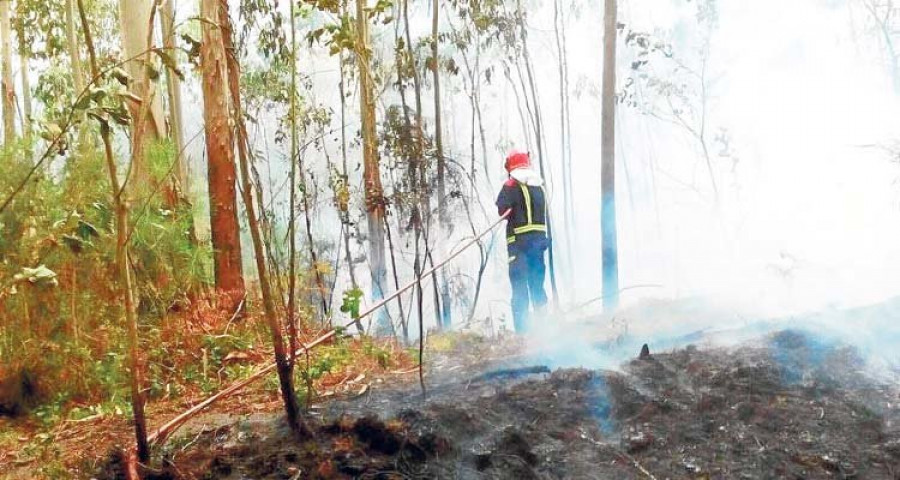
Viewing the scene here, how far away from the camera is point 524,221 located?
680cm

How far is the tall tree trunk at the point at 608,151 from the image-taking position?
Result: 9102mm

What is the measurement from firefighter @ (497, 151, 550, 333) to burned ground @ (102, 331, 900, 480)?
9.58 ft

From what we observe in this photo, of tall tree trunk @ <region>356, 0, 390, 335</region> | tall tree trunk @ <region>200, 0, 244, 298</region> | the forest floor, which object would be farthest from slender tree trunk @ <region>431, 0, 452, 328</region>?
the forest floor

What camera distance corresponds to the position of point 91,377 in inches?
156

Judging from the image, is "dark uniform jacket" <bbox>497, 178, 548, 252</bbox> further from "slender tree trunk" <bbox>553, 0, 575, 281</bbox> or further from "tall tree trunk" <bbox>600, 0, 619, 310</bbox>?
"slender tree trunk" <bbox>553, 0, 575, 281</bbox>

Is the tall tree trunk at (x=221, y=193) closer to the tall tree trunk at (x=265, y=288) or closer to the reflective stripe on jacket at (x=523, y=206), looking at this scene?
the tall tree trunk at (x=265, y=288)

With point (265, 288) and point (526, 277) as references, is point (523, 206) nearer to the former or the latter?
point (526, 277)

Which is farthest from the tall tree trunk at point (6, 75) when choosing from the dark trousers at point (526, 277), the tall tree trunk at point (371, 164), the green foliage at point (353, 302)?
the dark trousers at point (526, 277)

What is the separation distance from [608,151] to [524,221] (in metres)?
3.07

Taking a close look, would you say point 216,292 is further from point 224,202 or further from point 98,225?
point 98,225

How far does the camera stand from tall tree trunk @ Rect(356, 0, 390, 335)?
3.93 m

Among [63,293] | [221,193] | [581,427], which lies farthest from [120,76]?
[221,193]

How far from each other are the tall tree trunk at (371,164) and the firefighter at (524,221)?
1475 mm

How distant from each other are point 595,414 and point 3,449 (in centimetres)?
291
